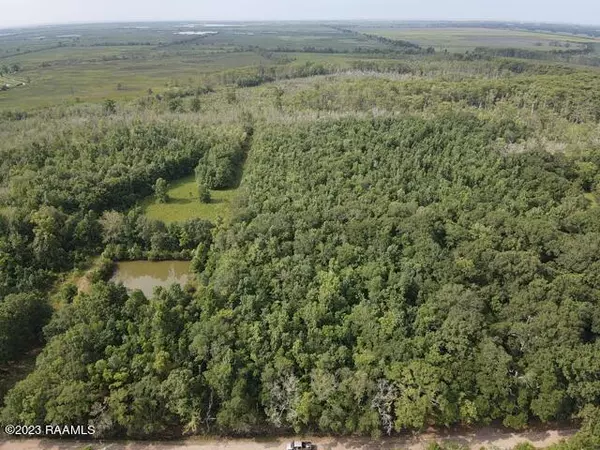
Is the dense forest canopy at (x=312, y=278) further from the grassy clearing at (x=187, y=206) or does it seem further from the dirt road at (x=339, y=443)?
the grassy clearing at (x=187, y=206)

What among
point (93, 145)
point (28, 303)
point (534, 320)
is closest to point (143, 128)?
point (93, 145)

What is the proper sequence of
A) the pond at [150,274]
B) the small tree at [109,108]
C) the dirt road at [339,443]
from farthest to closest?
the small tree at [109,108]
the pond at [150,274]
the dirt road at [339,443]

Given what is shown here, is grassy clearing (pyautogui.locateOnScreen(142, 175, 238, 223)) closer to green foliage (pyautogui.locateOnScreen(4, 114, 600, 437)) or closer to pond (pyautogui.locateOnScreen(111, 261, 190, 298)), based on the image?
green foliage (pyautogui.locateOnScreen(4, 114, 600, 437))

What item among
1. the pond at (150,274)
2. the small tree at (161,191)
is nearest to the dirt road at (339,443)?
the pond at (150,274)

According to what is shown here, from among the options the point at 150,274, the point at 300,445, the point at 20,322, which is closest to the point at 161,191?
the point at 150,274

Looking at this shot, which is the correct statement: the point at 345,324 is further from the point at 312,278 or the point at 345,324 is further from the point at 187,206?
the point at 187,206

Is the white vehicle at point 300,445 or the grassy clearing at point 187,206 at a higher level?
the grassy clearing at point 187,206
